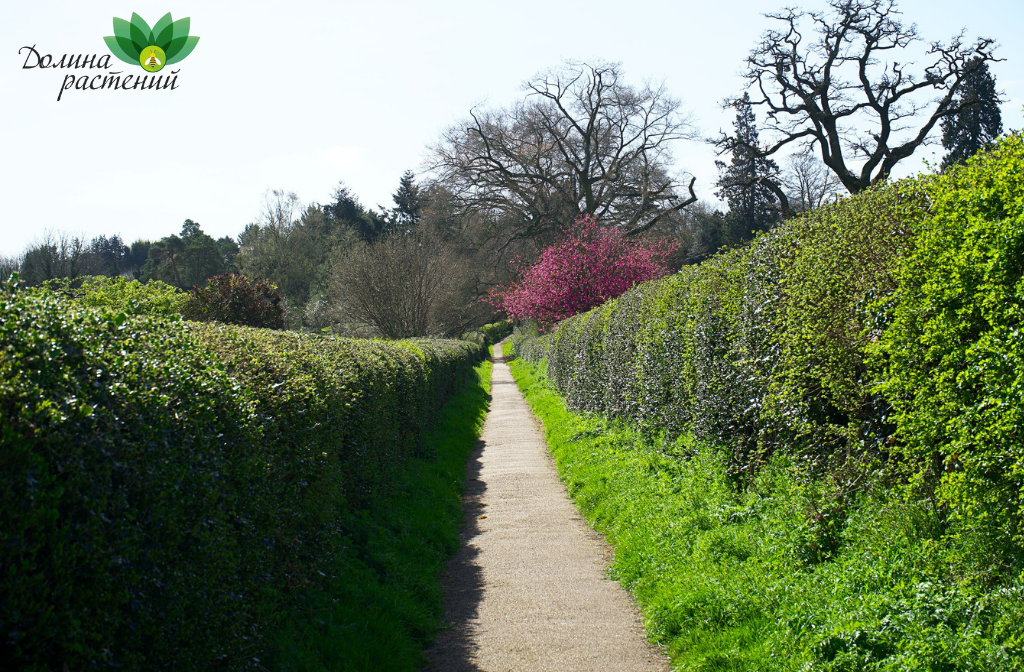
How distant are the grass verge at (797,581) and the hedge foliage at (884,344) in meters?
0.25

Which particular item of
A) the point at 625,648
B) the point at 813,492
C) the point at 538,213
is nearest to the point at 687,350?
the point at 813,492

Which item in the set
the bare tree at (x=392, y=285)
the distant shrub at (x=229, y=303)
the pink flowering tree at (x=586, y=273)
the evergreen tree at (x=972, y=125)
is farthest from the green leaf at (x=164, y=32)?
the evergreen tree at (x=972, y=125)

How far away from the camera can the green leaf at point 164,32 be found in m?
8.98

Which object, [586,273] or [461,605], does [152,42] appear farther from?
[586,273]

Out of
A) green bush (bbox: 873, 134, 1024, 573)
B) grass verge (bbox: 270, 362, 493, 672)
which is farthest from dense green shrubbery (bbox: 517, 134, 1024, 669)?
grass verge (bbox: 270, 362, 493, 672)

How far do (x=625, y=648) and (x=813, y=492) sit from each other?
5.83 ft

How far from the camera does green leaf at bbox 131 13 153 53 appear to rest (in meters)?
8.84

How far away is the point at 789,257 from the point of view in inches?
225

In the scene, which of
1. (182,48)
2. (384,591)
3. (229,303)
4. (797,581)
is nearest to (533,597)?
(384,591)

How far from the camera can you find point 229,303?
2134 centimetres

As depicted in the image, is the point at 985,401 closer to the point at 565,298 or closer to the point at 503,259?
the point at 565,298

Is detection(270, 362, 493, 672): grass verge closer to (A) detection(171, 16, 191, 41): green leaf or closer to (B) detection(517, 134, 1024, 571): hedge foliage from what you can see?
(B) detection(517, 134, 1024, 571): hedge foliage

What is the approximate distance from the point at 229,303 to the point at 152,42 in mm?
13323

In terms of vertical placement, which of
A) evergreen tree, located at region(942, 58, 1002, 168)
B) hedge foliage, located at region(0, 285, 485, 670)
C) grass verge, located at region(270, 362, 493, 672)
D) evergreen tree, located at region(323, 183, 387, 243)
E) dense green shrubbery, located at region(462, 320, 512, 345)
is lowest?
grass verge, located at region(270, 362, 493, 672)
